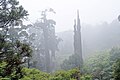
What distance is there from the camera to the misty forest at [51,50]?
42.3 ft

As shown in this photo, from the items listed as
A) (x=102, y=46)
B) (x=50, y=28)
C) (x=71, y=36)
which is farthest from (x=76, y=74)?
(x=71, y=36)

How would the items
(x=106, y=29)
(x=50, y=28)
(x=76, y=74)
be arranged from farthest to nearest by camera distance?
(x=106, y=29), (x=50, y=28), (x=76, y=74)

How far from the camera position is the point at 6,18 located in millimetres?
15234

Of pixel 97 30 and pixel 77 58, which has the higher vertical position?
pixel 97 30

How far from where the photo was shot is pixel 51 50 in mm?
53656

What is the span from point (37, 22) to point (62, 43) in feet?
67.4

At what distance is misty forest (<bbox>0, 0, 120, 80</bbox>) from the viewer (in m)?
12.9

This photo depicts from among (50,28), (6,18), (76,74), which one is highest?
(50,28)

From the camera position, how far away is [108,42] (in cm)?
6388

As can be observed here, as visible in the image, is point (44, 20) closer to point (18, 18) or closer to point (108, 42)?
point (108, 42)

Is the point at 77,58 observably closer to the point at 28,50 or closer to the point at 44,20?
the point at 44,20

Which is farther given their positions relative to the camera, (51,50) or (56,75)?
(51,50)

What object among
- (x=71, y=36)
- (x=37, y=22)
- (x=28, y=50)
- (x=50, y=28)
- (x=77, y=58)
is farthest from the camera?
(x=71, y=36)

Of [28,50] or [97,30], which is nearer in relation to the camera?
[28,50]
